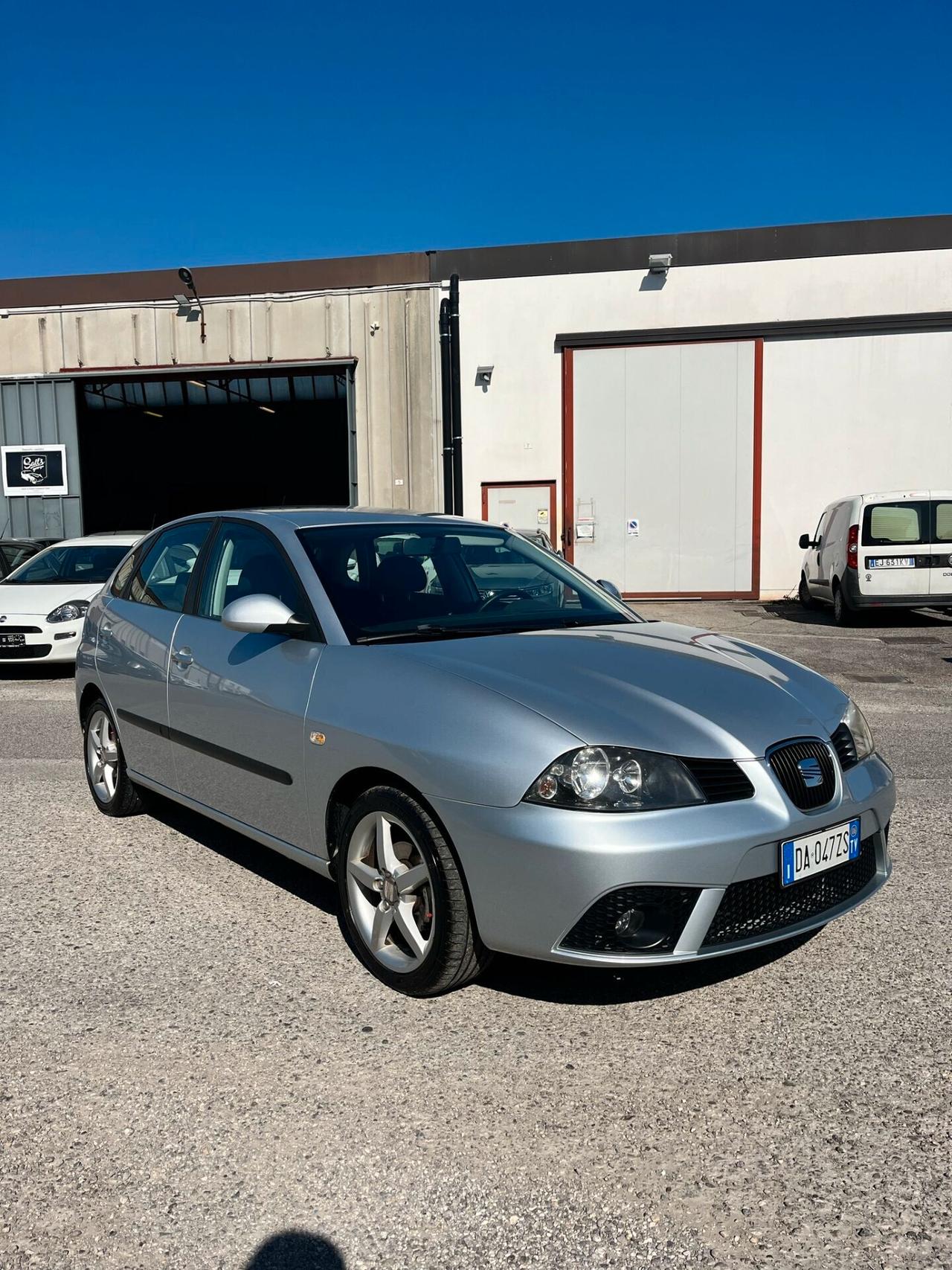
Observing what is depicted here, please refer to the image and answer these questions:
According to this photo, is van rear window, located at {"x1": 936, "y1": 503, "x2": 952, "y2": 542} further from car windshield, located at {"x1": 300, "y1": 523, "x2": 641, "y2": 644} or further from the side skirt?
the side skirt

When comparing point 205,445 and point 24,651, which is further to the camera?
point 205,445

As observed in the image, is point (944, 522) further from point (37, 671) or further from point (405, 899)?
point (405, 899)

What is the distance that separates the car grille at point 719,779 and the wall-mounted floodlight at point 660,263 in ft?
57.4

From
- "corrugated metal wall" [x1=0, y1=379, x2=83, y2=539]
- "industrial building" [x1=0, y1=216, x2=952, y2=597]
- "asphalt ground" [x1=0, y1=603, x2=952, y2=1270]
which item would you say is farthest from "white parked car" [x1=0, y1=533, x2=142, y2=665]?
"corrugated metal wall" [x1=0, y1=379, x2=83, y2=539]

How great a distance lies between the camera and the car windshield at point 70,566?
11.4 metres

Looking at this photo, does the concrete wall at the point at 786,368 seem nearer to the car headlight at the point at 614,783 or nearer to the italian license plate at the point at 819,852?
the italian license plate at the point at 819,852

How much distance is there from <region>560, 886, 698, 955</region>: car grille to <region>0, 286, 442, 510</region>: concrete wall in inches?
694

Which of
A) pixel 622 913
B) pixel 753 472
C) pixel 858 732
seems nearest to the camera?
pixel 622 913

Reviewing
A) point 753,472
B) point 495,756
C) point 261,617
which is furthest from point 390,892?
point 753,472

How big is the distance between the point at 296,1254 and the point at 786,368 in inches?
744

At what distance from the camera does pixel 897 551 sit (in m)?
13.9

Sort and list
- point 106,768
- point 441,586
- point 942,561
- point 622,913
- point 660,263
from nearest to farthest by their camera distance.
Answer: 1. point 622,913
2. point 441,586
3. point 106,768
4. point 942,561
5. point 660,263

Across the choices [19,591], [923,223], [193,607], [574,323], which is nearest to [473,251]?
[574,323]

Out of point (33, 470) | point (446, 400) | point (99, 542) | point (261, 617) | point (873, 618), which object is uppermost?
point (446, 400)
